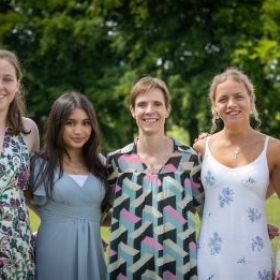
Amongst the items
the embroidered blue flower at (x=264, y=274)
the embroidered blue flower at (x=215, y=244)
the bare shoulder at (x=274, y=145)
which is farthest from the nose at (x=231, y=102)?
the embroidered blue flower at (x=264, y=274)

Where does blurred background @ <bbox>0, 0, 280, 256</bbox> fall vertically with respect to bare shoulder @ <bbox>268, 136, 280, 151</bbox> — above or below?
above

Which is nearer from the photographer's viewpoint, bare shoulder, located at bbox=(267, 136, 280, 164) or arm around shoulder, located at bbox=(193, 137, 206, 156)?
bare shoulder, located at bbox=(267, 136, 280, 164)

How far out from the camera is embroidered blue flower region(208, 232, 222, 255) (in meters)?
4.07

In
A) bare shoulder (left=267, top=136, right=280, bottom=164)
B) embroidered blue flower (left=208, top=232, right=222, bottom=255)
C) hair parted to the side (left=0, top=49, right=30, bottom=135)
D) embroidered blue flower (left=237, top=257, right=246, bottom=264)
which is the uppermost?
hair parted to the side (left=0, top=49, right=30, bottom=135)

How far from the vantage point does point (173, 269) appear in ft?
13.7

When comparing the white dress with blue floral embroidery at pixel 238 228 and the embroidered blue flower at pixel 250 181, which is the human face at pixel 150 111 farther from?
the embroidered blue flower at pixel 250 181

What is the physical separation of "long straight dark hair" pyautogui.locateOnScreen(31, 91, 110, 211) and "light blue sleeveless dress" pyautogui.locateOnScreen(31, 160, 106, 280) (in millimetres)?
116

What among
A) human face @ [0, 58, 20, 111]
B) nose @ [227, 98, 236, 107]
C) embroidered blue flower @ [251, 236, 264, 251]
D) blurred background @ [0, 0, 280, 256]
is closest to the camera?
embroidered blue flower @ [251, 236, 264, 251]

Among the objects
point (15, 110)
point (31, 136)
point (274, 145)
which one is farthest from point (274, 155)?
point (15, 110)

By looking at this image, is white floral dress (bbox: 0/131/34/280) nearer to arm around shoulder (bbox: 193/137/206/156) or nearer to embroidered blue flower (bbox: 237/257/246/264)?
arm around shoulder (bbox: 193/137/206/156)

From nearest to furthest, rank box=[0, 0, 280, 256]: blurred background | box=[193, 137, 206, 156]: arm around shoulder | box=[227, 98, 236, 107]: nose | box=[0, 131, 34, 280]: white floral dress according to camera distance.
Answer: box=[0, 131, 34, 280]: white floral dress < box=[227, 98, 236, 107]: nose < box=[193, 137, 206, 156]: arm around shoulder < box=[0, 0, 280, 256]: blurred background

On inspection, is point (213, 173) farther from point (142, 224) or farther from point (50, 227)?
point (50, 227)

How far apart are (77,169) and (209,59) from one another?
1910 cm

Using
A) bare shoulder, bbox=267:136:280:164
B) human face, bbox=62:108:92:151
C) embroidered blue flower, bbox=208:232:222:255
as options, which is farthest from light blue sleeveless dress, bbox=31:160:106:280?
bare shoulder, bbox=267:136:280:164
